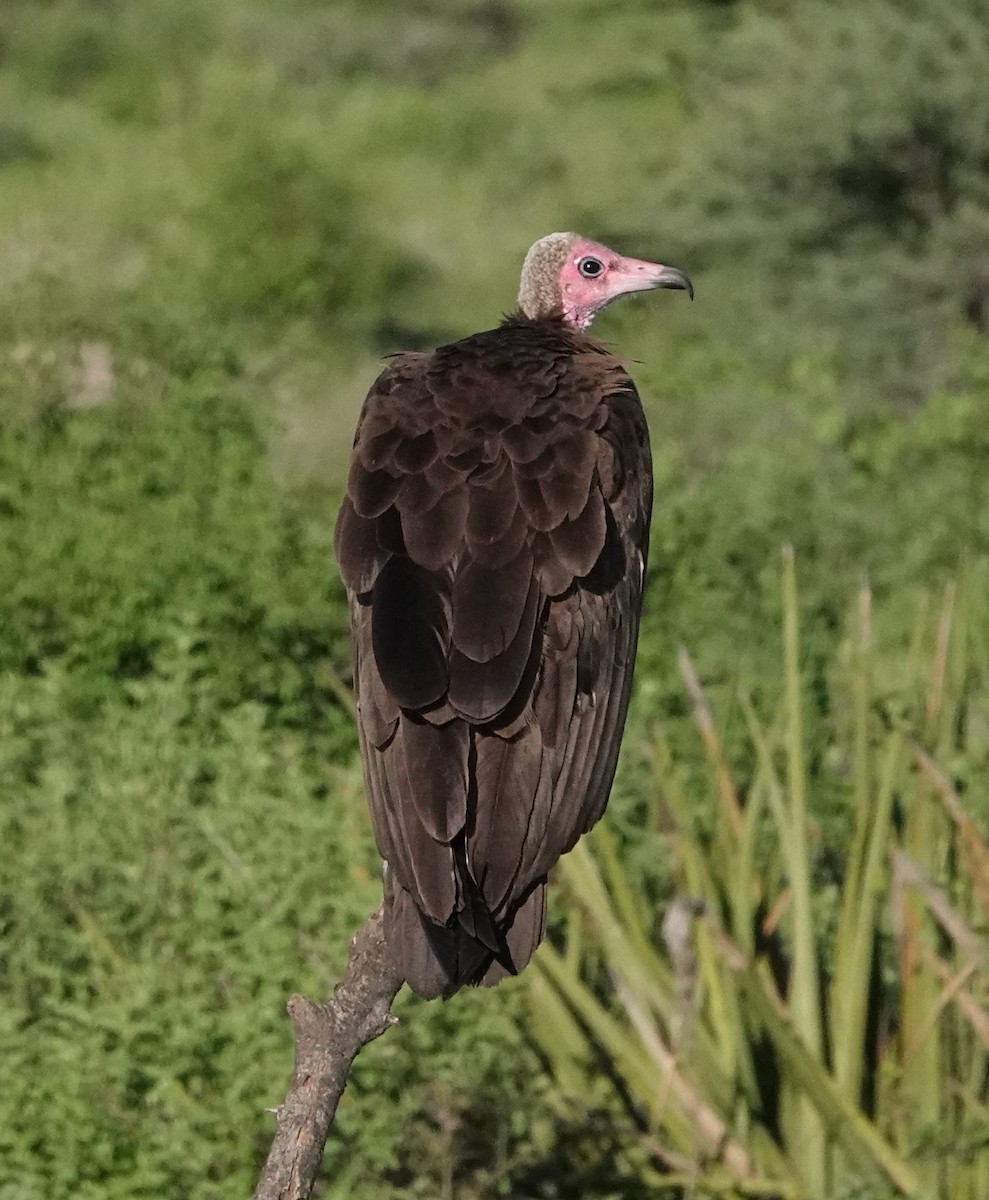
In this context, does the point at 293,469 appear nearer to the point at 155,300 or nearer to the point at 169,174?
the point at 155,300

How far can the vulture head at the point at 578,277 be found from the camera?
5207 mm

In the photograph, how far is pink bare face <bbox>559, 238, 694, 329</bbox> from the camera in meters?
5.20

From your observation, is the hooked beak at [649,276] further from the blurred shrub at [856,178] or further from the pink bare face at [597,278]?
the blurred shrub at [856,178]

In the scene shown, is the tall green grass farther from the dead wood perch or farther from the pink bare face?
the dead wood perch

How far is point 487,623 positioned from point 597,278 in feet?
6.02

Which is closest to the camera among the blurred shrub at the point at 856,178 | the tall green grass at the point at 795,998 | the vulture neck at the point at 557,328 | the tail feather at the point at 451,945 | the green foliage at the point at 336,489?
the tail feather at the point at 451,945

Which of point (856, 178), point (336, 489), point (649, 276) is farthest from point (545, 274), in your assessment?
point (856, 178)

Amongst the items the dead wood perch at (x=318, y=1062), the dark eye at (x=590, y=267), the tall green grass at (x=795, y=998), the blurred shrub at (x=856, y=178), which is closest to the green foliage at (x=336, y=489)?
the blurred shrub at (x=856, y=178)

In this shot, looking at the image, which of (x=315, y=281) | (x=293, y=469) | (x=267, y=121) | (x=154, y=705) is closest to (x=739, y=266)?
(x=315, y=281)

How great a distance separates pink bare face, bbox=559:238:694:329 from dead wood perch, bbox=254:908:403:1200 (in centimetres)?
224

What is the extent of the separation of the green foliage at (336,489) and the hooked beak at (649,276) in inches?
53.8

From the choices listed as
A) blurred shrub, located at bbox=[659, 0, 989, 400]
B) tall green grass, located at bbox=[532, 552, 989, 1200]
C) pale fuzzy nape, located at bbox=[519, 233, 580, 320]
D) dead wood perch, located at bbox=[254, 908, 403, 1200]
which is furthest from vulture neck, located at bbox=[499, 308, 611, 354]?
blurred shrub, located at bbox=[659, 0, 989, 400]

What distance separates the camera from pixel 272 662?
7074 millimetres

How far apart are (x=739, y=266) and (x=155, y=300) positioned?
16.1 ft
